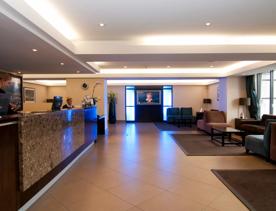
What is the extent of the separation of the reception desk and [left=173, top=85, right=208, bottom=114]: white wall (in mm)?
10650

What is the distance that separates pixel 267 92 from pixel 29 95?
1206 centimetres

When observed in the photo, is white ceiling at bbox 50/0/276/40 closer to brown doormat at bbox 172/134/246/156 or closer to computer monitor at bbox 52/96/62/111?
computer monitor at bbox 52/96/62/111

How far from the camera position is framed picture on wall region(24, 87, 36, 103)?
12.3 m

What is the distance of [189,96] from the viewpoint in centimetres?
1494

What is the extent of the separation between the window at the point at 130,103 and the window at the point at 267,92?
7.94 meters

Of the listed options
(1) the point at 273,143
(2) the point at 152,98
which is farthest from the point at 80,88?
(1) the point at 273,143

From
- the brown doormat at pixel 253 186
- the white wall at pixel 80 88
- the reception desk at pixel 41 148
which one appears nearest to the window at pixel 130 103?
the white wall at pixel 80 88

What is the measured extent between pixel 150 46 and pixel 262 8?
238 centimetres

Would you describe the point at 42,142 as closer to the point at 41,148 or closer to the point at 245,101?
the point at 41,148

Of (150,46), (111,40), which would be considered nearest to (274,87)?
(150,46)

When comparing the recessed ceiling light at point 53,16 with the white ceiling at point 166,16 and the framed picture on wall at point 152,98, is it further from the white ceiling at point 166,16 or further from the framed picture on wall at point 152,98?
the framed picture on wall at point 152,98

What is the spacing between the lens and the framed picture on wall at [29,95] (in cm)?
1227

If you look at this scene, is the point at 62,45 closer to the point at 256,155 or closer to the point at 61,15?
the point at 61,15

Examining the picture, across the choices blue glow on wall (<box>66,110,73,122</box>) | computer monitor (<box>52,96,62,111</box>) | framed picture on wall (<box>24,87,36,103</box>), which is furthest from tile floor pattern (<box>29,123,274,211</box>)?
framed picture on wall (<box>24,87,36,103</box>)
